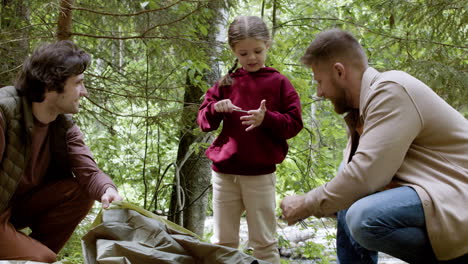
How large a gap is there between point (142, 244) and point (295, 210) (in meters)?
0.73

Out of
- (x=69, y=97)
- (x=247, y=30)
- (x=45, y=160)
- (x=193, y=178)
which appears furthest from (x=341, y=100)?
(x=193, y=178)

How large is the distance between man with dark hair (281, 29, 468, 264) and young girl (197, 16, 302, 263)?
53cm

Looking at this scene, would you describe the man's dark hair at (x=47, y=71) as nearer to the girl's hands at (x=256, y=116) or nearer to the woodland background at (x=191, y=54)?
the woodland background at (x=191, y=54)

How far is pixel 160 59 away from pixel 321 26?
1.87 metres

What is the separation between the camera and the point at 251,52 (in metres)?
2.75

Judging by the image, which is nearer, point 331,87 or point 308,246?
point 331,87

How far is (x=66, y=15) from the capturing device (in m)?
3.19

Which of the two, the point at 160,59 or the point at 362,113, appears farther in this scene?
the point at 160,59

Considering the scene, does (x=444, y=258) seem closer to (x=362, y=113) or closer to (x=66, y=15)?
(x=362, y=113)

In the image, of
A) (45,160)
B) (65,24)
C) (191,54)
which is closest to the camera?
(45,160)

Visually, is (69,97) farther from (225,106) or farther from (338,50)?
(338,50)

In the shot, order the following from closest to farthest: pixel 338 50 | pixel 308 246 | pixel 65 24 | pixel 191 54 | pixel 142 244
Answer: pixel 142 244, pixel 338 50, pixel 65 24, pixel 191 54, pixel 308 246

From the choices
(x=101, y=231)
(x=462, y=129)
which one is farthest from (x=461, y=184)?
(x=101, y=231)

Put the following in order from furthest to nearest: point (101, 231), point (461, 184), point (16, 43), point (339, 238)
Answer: point (16, 43)
point (339, 238)
point (101, 231)
point (461, 184)
